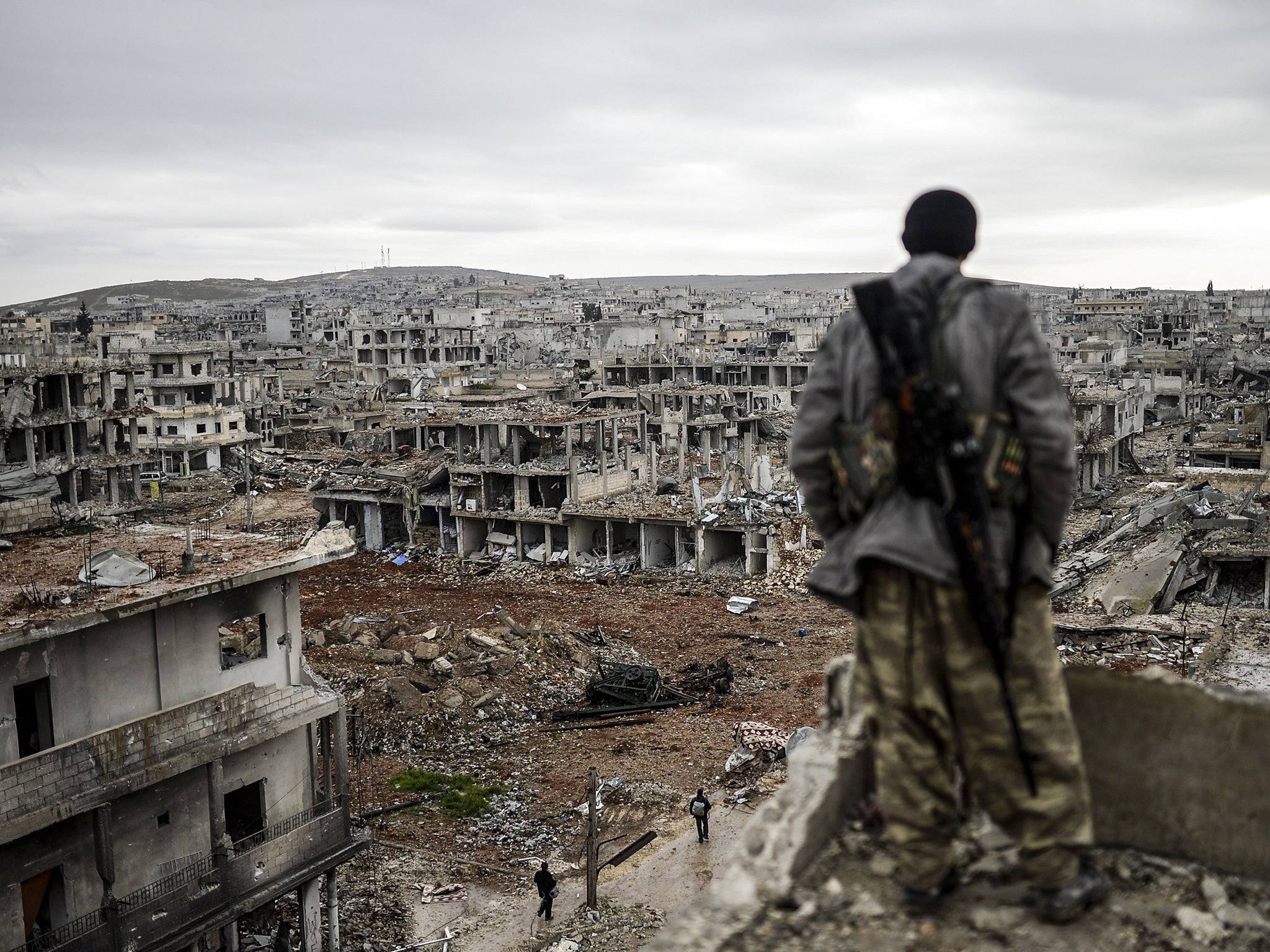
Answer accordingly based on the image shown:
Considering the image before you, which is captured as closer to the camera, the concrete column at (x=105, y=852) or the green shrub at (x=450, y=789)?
the concrete column at (x=105, y=852)

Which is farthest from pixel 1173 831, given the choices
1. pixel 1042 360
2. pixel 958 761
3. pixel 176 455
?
pixel 176 455

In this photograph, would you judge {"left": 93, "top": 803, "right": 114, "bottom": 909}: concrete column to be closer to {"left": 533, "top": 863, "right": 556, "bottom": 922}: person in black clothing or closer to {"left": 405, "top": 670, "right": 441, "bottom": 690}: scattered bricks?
{"left": 533, "top": 863, "right": 556, "bottom": 922}: person in black clothing

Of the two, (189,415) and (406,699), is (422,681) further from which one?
(189,415)

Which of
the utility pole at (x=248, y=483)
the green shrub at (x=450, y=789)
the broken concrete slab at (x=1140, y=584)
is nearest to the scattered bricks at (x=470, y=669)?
the green shrub at (x=450, y=789)

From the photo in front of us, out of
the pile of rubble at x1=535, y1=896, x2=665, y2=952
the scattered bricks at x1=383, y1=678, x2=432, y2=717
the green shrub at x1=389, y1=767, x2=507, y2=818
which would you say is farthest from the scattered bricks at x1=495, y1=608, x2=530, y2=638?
the pile of rubble at x1=535, y1=896, x2=665, y2=952

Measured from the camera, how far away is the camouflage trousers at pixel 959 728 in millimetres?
3299

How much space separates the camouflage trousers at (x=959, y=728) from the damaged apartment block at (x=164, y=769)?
34.2 ft

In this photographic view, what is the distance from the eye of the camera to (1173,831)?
378 cm

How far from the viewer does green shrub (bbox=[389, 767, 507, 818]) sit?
18.8 meters

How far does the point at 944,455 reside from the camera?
3.19 m

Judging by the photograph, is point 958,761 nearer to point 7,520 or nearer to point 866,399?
point 866,399

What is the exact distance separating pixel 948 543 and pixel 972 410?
38cm

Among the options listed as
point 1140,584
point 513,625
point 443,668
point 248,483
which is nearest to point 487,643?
point 443,668

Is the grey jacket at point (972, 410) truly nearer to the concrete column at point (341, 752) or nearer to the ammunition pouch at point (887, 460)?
the ammunition pouch at point (887, 460)
